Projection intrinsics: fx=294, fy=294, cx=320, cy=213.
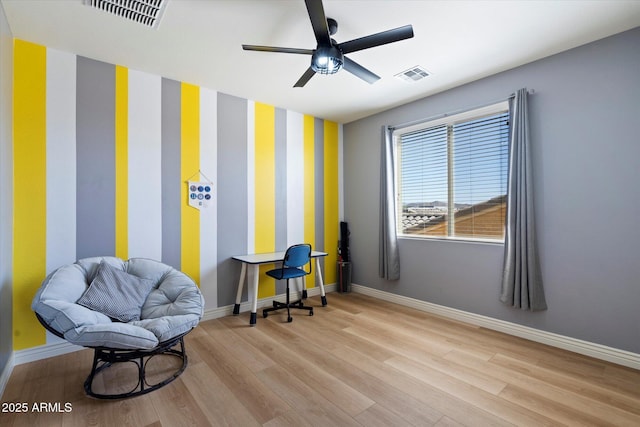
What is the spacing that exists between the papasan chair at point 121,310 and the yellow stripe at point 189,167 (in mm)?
563

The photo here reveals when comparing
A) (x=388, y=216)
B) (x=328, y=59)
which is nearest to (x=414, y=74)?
(x=328, y=59)

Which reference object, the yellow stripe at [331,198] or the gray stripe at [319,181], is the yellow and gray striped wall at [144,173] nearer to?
the gray stripe at [319,181]

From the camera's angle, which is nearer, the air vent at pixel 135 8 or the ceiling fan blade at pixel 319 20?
the ceiling fan blade at pixel 319 20

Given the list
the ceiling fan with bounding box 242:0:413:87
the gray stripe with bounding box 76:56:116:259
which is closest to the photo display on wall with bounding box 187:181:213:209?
the gray stripe with bounding box 76:56:116:259

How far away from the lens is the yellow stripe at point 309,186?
14.5 feet

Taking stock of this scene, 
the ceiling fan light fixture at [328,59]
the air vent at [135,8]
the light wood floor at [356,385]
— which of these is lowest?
the light wood floor at [356,385]

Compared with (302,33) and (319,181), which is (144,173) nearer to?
(302,33)

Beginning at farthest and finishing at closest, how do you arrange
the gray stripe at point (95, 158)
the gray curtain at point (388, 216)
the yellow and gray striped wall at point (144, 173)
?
the gray curtain at point (388, 216), the gray stripe at point (95, 158), the yellow and gray striped wall at point (144, 173)

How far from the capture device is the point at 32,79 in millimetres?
2521

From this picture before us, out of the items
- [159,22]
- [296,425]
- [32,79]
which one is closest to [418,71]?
[159,22]

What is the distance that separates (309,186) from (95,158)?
8.49 feet

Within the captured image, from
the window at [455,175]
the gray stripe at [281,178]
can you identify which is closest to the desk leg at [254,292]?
the gray stripe at [281,178]

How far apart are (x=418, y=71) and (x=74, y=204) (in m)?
3.58

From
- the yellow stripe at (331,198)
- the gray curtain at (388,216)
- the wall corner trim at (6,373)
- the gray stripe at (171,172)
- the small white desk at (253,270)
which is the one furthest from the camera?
the yellow stripe at (331,198)
